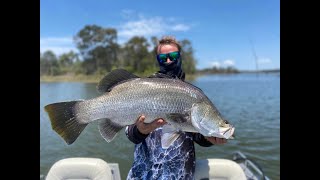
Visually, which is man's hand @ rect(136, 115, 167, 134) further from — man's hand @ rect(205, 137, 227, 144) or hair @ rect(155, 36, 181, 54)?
hair @ rect(155, 36, 181, 54)

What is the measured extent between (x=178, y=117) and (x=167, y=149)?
48cm

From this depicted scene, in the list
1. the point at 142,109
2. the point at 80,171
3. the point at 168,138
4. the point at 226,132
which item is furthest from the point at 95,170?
the point at 226,132

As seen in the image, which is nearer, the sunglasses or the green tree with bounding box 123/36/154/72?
the sunglasses

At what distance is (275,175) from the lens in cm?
943

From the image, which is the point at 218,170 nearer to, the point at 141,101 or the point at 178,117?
the point at 178,117

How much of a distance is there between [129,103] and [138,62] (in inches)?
1946

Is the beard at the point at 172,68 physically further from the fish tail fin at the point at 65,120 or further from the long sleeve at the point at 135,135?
the fish tail fin at the point at 65,120

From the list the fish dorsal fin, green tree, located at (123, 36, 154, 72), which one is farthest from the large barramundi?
green tree, located at (123, 36, 154, 72)

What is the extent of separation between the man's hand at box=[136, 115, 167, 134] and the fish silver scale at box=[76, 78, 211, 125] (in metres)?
0.03

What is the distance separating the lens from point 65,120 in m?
2.86

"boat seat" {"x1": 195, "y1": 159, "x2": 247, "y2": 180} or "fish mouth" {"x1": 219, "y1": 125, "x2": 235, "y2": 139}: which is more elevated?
"fish mouth" {"x1": 219, "y1": 125, "x2": 235, "y2": 139}

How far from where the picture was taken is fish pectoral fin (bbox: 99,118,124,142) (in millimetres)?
2840
